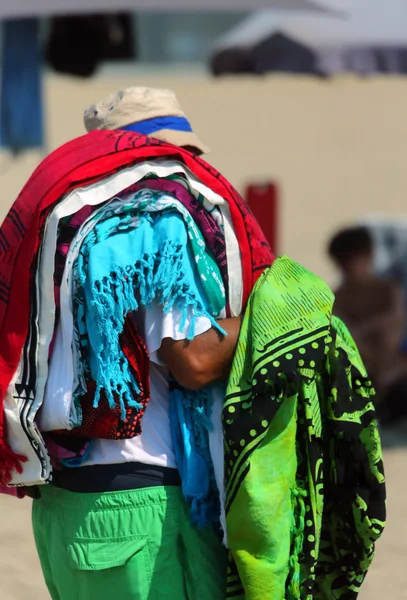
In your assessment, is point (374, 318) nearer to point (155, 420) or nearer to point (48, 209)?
point (155, 420)

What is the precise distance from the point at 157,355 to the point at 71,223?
0.29 m

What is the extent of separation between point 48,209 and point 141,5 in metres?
3.59

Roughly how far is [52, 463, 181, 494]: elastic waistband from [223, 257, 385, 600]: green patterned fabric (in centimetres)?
13

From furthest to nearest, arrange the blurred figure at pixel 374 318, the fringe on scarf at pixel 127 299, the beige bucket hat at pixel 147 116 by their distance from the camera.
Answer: the blurred figure at pixel 374 318, the beige bucket hat at pixel 147 116, the fringe on scarf at pixel 127 299

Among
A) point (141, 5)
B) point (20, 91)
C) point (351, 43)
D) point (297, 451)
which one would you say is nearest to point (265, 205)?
point (351, 43)

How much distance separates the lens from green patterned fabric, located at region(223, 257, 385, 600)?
1766 mm

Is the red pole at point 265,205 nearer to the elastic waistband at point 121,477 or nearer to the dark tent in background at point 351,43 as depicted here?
the dark tent in background at point 351,43

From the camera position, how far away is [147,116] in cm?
206

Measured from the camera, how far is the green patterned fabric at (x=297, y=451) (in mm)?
1766

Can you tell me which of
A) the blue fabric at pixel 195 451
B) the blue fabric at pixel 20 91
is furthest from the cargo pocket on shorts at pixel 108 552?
the blue fabric at pixel 20 91

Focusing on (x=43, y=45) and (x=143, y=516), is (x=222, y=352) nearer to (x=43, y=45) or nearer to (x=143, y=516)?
(x=143, y=516)

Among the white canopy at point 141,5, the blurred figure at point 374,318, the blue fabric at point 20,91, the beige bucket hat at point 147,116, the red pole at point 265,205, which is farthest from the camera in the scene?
the blurred figure at point 374,318

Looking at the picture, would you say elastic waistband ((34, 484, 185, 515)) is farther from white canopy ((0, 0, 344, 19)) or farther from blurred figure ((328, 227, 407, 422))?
blurred figure ((328, 227, 407, 422))

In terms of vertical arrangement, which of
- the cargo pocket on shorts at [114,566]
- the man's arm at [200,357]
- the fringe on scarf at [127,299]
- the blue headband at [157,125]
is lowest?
the cargo pocket on shorts at [114,566]
